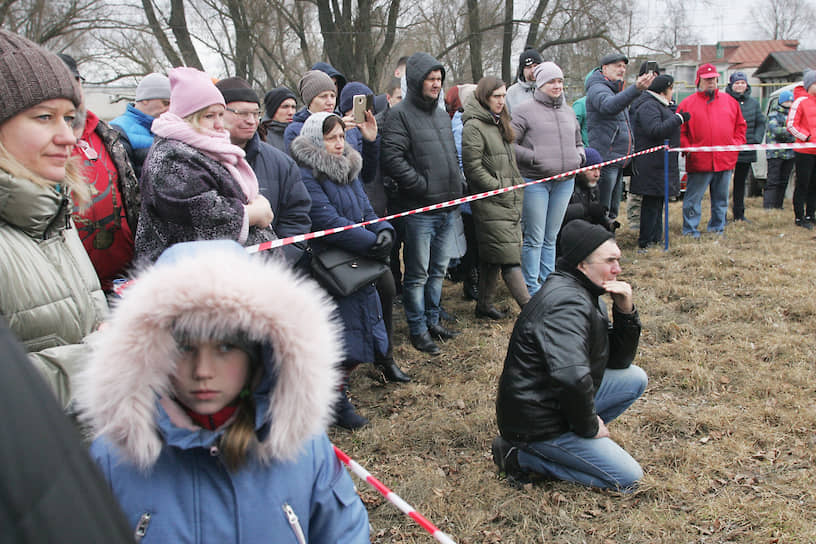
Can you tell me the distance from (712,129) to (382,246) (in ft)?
19.9

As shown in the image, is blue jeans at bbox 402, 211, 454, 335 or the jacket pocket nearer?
the jacket pocket

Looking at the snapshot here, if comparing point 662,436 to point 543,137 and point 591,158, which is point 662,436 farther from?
point 591,158

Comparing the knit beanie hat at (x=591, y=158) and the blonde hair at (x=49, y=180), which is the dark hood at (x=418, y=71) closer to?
the knit beanie hat at (x=591, y=158)

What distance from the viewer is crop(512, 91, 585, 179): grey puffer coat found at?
597 centimetres

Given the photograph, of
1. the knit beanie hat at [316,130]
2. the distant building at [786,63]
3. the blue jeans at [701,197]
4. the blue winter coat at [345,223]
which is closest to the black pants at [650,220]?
the blue jeans at [701,197]

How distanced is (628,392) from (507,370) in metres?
0.85

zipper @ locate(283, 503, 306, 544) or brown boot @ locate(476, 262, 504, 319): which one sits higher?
zipper @ locate(283, 503, 306, 544)

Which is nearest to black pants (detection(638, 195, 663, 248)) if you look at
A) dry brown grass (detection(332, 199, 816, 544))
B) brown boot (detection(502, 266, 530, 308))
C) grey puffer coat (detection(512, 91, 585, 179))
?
dry brown grass (detection(332, 199, 816, 544))

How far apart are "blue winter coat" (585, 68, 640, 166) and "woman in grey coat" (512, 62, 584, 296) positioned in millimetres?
1576

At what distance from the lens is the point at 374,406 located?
4.42 m

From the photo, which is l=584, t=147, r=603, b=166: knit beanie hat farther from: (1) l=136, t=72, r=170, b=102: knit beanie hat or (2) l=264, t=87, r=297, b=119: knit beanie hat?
(1) l=136, t=72, r=170, b=102: knit beanie hat

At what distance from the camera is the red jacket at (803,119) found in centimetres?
857

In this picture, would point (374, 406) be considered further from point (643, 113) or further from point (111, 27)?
point (111, 27)

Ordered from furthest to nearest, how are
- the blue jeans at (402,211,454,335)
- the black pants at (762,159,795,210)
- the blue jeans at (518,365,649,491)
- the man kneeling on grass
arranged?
the black pants at (762,159,795,210) → the blue jeans at (402,211,454,335) → the blue jeans at (518,365,649,491) → the man kneeling on grass
